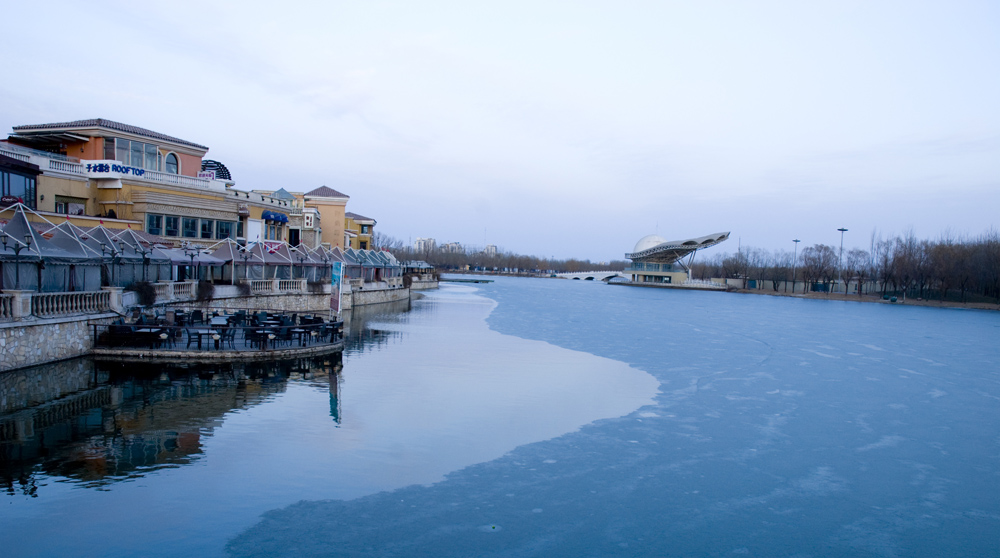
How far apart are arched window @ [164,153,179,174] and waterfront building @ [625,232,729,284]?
85878 mm

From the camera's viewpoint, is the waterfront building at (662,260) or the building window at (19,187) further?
the waterfront building at (662,260)

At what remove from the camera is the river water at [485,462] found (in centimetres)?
750

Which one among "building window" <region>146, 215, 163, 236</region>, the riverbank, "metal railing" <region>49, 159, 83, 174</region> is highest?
"metal railing" <region>49, 159, 83, 174</region>

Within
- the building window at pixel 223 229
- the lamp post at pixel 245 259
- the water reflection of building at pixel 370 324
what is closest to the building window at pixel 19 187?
the lamp post at pixel 245 259

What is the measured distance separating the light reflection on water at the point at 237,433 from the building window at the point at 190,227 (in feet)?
51.2

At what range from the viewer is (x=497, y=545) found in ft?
24.2

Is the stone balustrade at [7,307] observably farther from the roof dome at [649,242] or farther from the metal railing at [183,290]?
the roof dome at [649,242]

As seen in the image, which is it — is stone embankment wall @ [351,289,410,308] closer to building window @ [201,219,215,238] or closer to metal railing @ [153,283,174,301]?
building window @ [201,219,215,238]

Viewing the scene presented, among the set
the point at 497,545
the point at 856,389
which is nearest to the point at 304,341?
the point at 497,545

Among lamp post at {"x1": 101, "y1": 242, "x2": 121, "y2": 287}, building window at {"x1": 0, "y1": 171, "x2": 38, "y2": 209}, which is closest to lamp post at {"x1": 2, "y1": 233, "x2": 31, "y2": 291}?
lamp post at {"x1": 101, "y1": 242, "x2": 121, "y2": 287}

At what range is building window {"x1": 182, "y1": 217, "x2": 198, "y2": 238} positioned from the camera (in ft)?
97.1

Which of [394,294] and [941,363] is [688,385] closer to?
[941,363]

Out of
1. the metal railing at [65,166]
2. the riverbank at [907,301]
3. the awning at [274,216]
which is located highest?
the metal railing at [65,166]

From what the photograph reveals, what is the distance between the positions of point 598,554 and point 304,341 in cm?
1324
